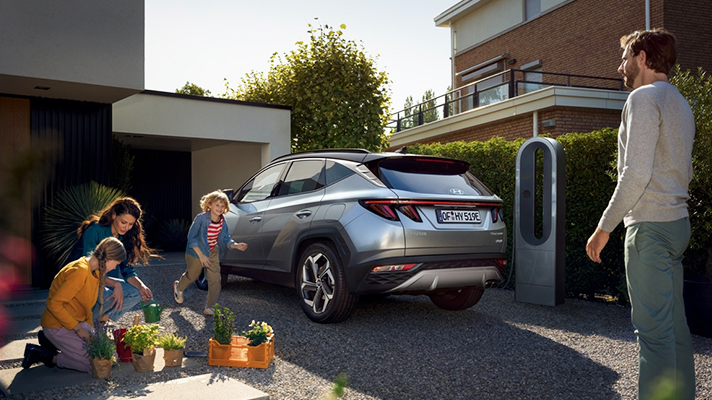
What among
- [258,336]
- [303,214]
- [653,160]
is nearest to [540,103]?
[303,214]

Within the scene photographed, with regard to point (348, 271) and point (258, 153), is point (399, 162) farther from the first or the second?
point (258, 153)

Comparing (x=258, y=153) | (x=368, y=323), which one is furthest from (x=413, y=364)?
(x=258, y=153)

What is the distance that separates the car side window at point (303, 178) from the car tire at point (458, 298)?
1931mm

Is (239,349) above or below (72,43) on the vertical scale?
below

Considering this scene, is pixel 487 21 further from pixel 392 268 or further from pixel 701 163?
pixel 392 268

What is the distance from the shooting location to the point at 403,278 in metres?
5.48

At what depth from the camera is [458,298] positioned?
6.84 metres

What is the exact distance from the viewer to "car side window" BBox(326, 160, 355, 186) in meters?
6.16

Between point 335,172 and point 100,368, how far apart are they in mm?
3015

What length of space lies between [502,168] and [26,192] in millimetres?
6893

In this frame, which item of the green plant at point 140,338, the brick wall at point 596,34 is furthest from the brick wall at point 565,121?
the green plant at point 140,338

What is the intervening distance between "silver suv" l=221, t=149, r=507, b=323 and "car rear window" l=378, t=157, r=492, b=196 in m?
0.01

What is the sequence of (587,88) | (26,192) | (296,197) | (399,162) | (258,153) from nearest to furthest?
1. (399,162)
2. (296,197)
3. (26,192)
4. (258,153)
5. (587,88)

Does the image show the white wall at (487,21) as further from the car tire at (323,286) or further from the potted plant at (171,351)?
the potted plant at (171,351)
